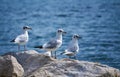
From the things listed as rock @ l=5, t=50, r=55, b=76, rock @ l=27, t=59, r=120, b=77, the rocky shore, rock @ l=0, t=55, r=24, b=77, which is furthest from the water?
rock @ l=27, t=59, r=120, b=77

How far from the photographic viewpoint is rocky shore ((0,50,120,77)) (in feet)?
47.2

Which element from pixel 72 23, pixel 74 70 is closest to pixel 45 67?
pixel 74 70

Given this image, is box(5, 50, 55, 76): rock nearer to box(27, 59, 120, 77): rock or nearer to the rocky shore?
the rocky shore

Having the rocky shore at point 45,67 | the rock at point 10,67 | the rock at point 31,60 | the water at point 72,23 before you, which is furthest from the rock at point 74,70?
the water at point 72,23

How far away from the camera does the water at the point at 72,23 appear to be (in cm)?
3369

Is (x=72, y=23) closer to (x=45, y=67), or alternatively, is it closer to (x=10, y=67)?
(x=10, y=67)

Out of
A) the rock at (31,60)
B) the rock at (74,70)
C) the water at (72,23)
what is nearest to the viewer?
the rock at (74,70)

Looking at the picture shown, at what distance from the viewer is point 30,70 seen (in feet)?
51.3

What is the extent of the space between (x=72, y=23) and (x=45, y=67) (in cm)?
3436

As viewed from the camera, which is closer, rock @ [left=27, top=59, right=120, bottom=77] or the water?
rock @ [left=27, top=59, right=120, bottom=77]

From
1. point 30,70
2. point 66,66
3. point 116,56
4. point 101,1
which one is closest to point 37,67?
point 30,70

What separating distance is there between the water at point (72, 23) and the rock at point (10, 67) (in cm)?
1327

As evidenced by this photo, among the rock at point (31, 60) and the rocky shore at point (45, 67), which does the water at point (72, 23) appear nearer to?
the rock at point (31, 60)

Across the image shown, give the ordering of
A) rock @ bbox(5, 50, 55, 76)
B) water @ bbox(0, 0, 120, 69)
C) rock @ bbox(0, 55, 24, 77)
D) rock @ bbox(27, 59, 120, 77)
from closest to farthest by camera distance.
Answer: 1. rock @ bbox(27, 59, 120, 77)
2. rock @ bbox(0, 55, 24, 77)
3. rock @ bbox(5, 50, 55, 76)
4. water @ bbox(0, 0, 120, 69)
